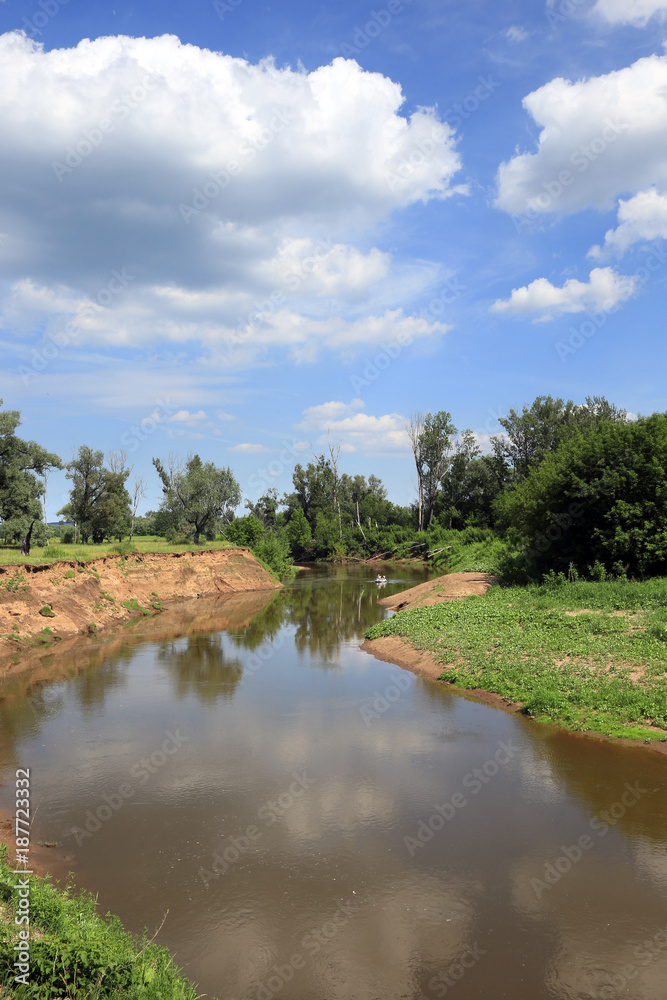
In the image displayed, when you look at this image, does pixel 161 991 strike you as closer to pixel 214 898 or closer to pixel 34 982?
pixel 34 982

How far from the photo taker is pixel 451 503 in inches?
3204

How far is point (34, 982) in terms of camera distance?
18.1ft

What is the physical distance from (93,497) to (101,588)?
2943cm

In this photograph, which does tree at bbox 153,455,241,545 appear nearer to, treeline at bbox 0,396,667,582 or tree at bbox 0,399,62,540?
treeline at bbox 0,396,667,582

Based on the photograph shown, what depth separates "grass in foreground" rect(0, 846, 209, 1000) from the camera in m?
5.63

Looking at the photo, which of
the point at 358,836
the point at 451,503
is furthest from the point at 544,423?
the point at 358,836

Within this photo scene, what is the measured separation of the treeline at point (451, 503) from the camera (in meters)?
25.8

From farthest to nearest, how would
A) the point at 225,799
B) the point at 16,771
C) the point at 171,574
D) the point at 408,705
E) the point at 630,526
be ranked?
the point at 171,574 < the point at 630,526 < the point at 408,705 < the point at 16,771 < the point at 225,799

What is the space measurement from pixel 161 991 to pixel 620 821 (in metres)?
8.32

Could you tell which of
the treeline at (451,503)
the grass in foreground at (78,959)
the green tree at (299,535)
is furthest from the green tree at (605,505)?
the green tree at (299,535)

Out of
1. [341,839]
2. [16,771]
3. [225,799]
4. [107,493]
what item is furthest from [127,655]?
[107,493]

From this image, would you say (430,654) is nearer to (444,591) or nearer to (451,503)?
(444,591)

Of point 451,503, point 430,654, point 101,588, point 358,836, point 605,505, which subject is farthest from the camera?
point 451,503

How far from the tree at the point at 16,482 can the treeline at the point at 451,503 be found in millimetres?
74
